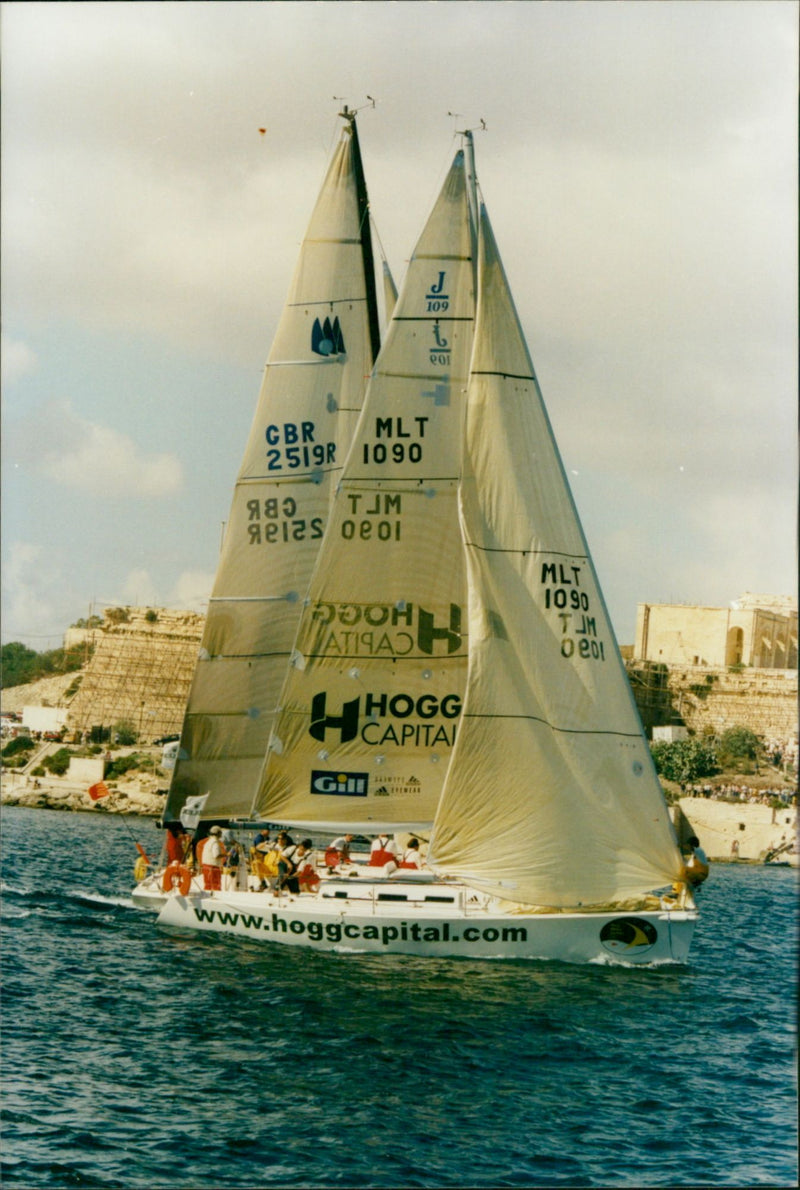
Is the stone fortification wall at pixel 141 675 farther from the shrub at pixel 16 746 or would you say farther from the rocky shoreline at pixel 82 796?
the rocky shoreline at pixel 82 796

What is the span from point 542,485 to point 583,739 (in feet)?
13.2

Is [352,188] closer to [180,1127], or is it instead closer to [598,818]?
[598,818]

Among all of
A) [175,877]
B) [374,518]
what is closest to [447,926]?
[175,877]

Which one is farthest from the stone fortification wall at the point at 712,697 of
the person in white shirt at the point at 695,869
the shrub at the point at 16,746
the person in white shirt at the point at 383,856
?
the person in white shirt at the point at 695,869

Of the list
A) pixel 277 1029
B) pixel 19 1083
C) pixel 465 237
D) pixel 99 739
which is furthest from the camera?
pixel 99 739

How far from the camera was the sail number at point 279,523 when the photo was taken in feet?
96.2

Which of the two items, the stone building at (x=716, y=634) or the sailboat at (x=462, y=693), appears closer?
the sailboat at (x=462, y=693)

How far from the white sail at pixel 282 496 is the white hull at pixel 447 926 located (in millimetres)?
4298

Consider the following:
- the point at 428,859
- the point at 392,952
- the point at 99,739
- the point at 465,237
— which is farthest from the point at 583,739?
the point at 99,739

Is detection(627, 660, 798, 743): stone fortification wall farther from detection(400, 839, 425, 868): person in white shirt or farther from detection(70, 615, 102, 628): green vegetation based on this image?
detection(400, 839, 425, 868): person in white shirt

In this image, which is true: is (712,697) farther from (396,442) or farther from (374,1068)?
(374,1068)

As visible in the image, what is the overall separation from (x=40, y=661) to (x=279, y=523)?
99.6 m

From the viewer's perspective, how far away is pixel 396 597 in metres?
26.2

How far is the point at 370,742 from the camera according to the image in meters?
26.5
